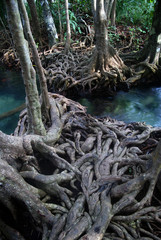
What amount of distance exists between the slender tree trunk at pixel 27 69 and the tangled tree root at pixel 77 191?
30 centimetres

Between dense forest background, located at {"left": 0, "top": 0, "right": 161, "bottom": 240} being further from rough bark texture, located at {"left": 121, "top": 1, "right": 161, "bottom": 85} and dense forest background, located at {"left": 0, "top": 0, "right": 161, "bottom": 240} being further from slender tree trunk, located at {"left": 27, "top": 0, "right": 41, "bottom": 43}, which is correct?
slender tree trunk, located at {"left": 27, "top": 0, "right": 41, "bottom": 43}

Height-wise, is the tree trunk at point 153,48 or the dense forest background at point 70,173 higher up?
the tree trunk at point 153,48

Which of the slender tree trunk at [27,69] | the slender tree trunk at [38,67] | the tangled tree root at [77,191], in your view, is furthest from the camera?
the slender tree trunk at [38,67]

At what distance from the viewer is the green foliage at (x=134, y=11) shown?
11.2 metres

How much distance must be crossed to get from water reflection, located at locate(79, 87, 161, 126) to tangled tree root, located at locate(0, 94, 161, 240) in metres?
2.85

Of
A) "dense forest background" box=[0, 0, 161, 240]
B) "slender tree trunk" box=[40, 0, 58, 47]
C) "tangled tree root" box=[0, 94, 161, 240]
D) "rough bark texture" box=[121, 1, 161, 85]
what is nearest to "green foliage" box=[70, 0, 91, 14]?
"slender tree trunk" box=[40, 0, 58, 47]

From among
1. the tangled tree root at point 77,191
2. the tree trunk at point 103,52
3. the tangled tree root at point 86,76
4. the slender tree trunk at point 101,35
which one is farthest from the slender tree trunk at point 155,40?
the tangled tree root at point 77,191

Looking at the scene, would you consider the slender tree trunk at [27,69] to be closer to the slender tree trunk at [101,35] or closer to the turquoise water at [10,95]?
the turquoise water at [10,95]

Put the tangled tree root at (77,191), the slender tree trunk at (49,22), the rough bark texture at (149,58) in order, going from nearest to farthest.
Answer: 1. the tangled tree root at (77,191)
2. the rough bark texture at (149,58)
3. the slender tree trunk at (49,22)

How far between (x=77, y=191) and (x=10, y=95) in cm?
641

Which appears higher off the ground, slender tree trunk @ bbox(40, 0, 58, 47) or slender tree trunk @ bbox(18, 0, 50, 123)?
slender tree trunk @ bbox(40, 0, 58, 47)

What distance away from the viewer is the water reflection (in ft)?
19.5

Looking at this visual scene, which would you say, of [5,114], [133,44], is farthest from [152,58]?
[5,114]

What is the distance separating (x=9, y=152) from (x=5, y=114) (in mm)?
3910
